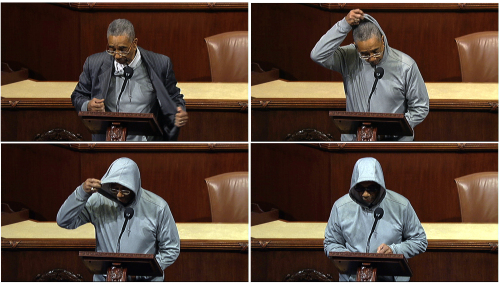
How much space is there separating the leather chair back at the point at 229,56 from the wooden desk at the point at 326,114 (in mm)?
98

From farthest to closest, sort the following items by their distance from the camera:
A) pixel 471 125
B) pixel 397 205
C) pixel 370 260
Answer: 1. pixel 471 125
2. pixel 397 205
3. pixel 370 260

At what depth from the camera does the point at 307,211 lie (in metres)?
2.64

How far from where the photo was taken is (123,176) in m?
2.42

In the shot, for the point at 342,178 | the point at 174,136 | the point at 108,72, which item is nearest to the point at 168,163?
the point at 174,136

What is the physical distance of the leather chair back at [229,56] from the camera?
2.71 metres

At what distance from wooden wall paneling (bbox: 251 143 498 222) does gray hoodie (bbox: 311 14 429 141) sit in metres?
0.11

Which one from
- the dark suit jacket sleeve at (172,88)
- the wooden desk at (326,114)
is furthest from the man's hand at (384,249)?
the dark suit jacket sleeve at (172,88)

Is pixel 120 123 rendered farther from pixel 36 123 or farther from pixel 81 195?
pixel 36 123

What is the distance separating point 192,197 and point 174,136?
0.22 m

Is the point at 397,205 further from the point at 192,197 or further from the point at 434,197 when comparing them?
the point at 192,197

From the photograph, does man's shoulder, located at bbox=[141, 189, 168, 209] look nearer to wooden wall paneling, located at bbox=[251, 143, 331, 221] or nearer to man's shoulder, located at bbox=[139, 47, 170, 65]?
wooden wall paneling, located at bbox=[251, 143, 331, 221]

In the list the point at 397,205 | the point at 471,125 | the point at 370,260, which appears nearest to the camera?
the point at 370,260

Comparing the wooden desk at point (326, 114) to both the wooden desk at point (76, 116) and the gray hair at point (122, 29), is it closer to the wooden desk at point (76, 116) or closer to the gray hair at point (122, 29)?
the wooden desk at point (76, 116)

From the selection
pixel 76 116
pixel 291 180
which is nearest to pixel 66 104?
pixel 76 116
